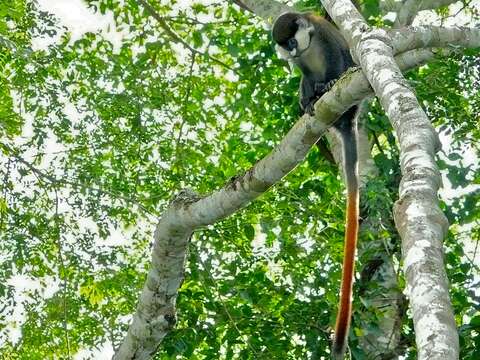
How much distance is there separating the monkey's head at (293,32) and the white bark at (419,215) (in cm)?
229

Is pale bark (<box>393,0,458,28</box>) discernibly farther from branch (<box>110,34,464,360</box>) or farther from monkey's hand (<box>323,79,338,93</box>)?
branch (<box>110,34,464,360</box>)

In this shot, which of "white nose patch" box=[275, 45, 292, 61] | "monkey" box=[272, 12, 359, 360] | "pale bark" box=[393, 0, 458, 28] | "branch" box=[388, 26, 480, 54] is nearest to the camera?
"branch" box=[388, 26, 480, 54]

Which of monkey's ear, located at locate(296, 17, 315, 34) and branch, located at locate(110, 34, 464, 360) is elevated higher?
monkey's ear, located at locate(296, 17, 315, 34)

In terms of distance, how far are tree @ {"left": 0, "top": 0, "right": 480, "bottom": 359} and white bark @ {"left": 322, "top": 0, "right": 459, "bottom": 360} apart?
0.04 m

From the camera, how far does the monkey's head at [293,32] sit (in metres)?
4.96

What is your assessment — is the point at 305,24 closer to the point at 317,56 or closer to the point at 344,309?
the point at 317,56

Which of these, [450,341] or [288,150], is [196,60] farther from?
[450,341]

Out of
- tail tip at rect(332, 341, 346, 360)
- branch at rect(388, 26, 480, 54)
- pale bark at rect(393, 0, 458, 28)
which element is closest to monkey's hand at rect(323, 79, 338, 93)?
branch at rect(388, 26, 480, 54)

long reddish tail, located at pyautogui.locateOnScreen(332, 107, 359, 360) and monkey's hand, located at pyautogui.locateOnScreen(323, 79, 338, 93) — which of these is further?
monkey's hand, located at pyautogui.locateOnScreen(323, 79, 338, 93)

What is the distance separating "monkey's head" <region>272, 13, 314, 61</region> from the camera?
16.3 ft

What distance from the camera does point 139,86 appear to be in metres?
6.26

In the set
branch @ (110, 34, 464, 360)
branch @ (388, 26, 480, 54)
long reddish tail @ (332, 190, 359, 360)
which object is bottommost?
long reddish tail @ (332, 190, 359, 360)

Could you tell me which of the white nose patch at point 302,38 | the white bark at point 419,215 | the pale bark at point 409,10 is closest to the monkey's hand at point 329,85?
the white nose patch at point 302,38

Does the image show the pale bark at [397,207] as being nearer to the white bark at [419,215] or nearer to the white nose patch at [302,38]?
the white bark at [419,215]
